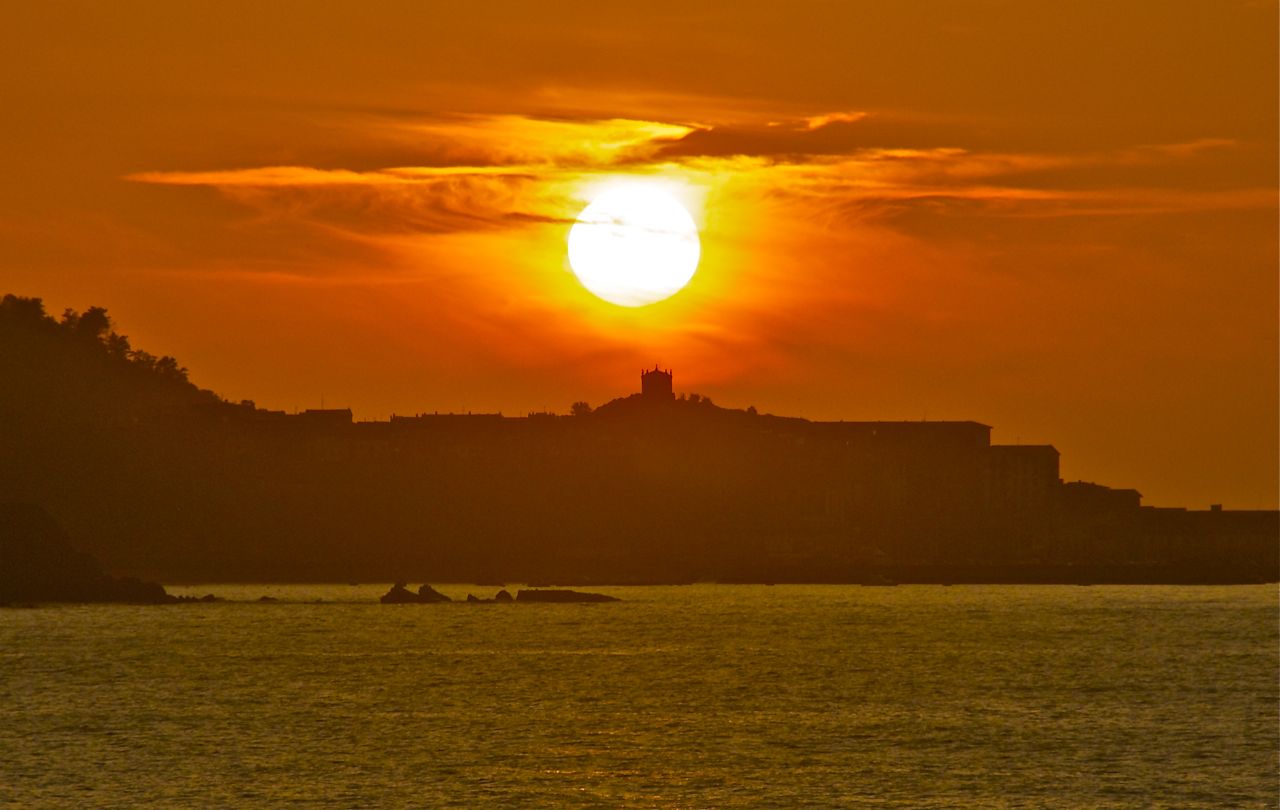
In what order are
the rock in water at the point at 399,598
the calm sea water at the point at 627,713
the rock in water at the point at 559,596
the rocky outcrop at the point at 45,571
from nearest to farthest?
the calm sea water at the point at 627,713, the rocky outcrop at the point at 45,571, the rock in water at the point at 399,598, the rock in water at the point at 559,596

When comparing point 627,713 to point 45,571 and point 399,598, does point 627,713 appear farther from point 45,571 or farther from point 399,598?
point 45,571

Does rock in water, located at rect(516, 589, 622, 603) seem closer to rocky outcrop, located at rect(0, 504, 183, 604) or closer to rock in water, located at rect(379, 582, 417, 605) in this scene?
rock in water, located at rect(379, 582, 417, 605)

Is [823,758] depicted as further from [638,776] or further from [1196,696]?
[1196,696]

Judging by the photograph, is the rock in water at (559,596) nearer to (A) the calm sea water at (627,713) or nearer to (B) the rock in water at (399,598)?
(B) the rock in water at (399,598)

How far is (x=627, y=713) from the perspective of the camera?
7412cm

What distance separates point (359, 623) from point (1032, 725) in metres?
67.5

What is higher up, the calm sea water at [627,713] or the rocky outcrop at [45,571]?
the rocky outcrop at [45,571]

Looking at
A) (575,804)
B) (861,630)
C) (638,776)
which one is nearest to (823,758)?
(638,776)

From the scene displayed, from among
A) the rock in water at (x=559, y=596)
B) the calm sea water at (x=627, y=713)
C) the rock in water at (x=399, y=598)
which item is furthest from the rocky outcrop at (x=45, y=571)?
the rock in water at (x=559, y=596)

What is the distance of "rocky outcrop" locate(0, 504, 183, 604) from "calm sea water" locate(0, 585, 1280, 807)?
21.4 m

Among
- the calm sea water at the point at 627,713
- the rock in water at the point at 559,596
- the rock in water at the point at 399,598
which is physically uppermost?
the rock in water at the point at 559,596

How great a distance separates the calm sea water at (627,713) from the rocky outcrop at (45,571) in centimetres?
2144

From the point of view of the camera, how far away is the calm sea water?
54.5 metres

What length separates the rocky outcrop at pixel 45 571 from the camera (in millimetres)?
155625
